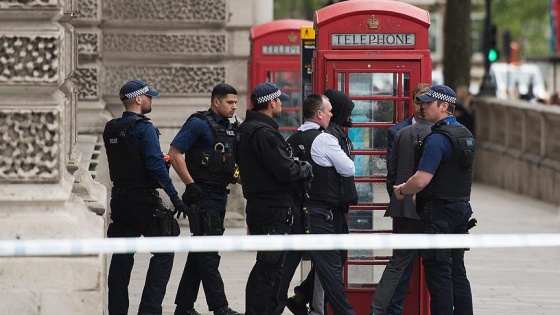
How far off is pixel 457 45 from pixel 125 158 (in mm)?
20969

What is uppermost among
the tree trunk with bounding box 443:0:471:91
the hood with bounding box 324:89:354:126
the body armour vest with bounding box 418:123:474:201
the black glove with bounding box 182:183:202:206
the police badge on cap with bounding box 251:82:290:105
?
the tree trunk with bounding box 443:0:471:91

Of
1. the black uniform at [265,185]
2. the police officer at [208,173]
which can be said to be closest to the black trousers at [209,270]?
the police officer at [208,173]

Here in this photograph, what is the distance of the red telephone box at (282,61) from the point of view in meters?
16.0

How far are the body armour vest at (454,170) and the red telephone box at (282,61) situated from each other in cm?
602

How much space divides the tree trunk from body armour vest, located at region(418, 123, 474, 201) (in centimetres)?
2055

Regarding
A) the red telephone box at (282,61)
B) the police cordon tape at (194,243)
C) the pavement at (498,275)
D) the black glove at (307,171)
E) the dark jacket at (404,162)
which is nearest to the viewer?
the police cordon tape at (194,243)

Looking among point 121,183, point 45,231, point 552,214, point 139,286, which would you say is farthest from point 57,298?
point 552,214

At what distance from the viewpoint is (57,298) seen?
853cm

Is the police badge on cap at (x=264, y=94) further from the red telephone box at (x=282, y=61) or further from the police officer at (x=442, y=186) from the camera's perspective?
the red telephone box at (x=282, y=61)

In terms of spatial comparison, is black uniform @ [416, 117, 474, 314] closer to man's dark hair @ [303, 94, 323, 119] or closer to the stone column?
man's dark hair @ [303, 94, 323, 119]

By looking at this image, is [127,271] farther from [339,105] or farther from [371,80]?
[371,80]

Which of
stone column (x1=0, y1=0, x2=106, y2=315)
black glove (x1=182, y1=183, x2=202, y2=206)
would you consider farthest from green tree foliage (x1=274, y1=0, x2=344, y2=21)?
stone column (x1=0, y1=0, x2=106, y2=315)

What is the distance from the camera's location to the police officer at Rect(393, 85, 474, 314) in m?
9.91

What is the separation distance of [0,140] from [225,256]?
6716mm
